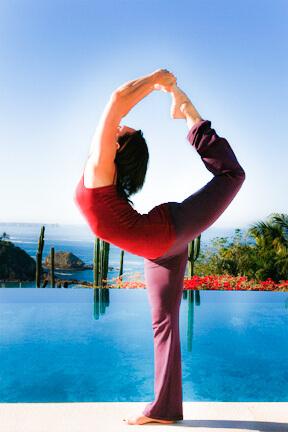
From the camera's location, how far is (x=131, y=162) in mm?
2053

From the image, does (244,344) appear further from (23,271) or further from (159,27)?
(23,271)

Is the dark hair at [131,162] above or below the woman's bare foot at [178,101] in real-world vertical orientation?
below

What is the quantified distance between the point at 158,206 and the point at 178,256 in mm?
231

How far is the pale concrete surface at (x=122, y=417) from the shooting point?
2.24m

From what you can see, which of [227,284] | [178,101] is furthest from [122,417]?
[227,284]

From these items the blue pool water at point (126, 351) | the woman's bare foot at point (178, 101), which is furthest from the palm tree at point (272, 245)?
the woman's bare foot at point (178, 101)

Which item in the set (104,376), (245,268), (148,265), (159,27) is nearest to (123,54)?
(159,27)

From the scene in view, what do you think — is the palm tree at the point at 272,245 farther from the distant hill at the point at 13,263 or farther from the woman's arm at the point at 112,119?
the woman's arm at the point at 112,119

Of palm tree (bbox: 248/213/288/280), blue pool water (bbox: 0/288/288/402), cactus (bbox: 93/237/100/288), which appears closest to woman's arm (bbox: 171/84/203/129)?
blue pool water (bbox: 0/288/288/402)

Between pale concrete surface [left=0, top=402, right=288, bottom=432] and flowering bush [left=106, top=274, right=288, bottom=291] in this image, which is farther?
flowering bush [left=106, top=274, right=288, bottom=291]

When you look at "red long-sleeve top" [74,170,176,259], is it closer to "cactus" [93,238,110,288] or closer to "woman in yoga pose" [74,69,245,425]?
"woman in yoga pose" [74,69,245,425]

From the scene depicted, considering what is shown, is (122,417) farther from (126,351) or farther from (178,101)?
(126,351)

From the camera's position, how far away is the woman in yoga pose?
6.42 feet

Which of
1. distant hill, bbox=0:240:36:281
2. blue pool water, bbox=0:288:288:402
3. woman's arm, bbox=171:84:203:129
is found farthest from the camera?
distant hill, bbox=0:240:36:281
